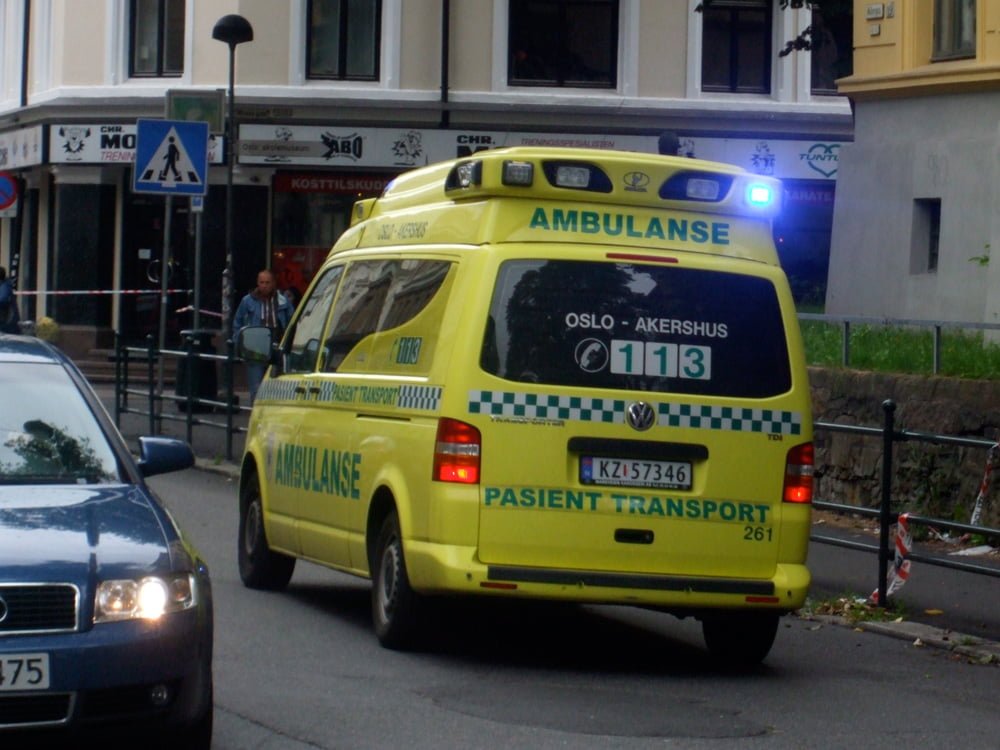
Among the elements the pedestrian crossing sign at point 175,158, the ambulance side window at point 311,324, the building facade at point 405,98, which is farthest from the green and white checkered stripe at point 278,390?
the building facade at point 405,98

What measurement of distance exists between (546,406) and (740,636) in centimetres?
164

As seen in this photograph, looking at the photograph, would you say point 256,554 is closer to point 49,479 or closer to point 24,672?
point 49,479

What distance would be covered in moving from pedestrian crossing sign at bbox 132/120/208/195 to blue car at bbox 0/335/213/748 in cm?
1343

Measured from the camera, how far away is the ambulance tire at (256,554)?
1160 cm

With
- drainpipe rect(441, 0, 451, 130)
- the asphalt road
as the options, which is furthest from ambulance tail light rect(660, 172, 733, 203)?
drainpipe rect(441, 0, 451, 130)

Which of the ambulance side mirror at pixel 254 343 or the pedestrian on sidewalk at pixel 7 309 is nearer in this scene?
the ambulance side mirror at pixel 254 343

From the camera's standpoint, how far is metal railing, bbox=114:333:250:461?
1972 cm

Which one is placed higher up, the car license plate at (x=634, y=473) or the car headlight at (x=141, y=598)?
the car license plate at (x=634, y=473)

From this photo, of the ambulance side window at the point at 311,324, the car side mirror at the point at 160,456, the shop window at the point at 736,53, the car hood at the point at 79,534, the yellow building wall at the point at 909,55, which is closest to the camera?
the car hood at the point at 79,534

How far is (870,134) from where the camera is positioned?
66.0 ft

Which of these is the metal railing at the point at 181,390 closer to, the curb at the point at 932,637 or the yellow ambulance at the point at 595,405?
the curb at the point at 932,637

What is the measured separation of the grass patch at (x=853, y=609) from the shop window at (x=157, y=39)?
24.4 m

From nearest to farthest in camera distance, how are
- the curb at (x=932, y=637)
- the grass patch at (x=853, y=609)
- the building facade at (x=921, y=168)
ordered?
the curb at (x=932, y=637) < the grass patch at (x=853, y=609) < the building facade at (x=921, y=168)

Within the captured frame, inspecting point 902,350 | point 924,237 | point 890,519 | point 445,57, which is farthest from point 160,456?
point 445,57
